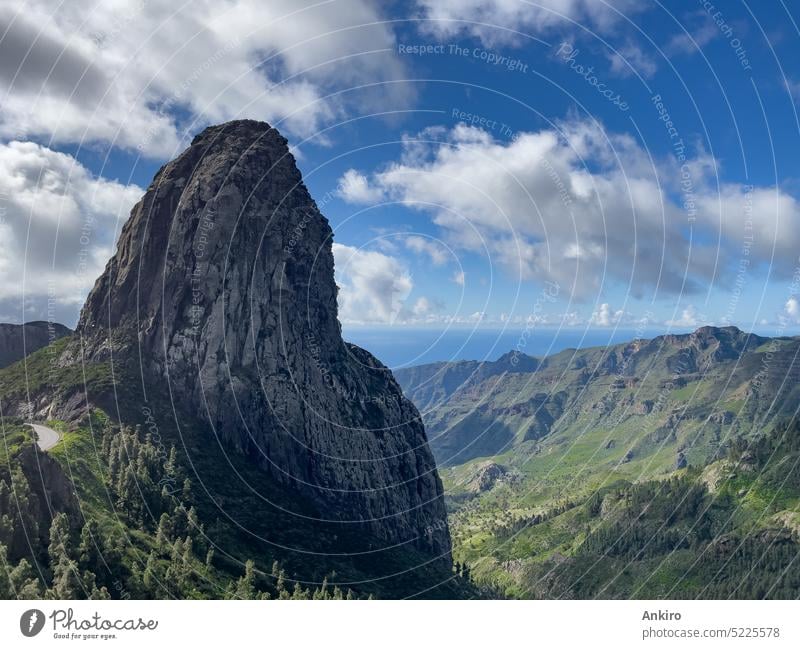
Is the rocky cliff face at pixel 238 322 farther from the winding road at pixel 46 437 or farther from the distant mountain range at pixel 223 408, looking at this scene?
the winding road at pixel 46 437

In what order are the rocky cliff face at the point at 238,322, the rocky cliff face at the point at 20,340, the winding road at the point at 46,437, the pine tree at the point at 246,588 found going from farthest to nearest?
the rocky cliff face at the point at 20,340 → the rocky cliff face at the point at 238,322 → the winding road at the point at 46,437 → the pine tree at the point at 246,588

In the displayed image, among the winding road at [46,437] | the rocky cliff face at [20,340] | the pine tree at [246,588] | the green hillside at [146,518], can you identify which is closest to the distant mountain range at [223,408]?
the pine tree at [246,588]

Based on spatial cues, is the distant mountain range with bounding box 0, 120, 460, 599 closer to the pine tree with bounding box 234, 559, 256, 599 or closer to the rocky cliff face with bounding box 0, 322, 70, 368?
the pine tree with bounding box 234, 559, 256, 599

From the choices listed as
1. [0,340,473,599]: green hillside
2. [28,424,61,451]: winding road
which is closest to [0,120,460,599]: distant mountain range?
[0,340,473,599]: green hillside

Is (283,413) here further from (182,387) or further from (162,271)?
(162,271)

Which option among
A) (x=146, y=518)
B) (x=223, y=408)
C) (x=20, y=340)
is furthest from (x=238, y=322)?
(x=20, y=340)
